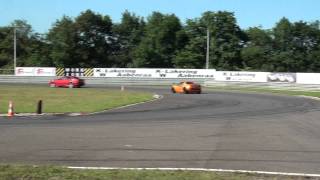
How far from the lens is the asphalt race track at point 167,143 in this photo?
11.9 m

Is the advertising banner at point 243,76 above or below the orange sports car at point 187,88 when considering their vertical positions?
above

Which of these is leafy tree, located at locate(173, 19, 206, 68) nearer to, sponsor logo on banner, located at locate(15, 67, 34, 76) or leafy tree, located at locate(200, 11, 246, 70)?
leafy tree, located at locate(200, 11, 246, 70)

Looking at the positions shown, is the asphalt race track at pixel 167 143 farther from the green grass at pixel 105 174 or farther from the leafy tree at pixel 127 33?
the leafy tree at pixel 127 33

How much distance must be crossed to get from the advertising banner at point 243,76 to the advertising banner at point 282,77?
1.88ft

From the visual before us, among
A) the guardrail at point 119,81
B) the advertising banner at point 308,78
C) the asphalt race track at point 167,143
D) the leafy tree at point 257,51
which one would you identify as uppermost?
the leafy tree at point 257,51

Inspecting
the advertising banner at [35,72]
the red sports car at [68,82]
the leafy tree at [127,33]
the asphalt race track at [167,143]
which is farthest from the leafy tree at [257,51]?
the asphalt race track at [167,143]

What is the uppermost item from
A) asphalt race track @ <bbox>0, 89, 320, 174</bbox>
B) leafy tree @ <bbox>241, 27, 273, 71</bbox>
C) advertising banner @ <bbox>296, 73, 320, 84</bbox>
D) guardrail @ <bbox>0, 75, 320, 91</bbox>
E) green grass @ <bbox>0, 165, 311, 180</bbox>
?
leafy tree @ <bbox>241, 27, 273, 71</bbox>

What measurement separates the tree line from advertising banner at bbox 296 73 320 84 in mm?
29836

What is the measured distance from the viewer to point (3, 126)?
20125 millimetres

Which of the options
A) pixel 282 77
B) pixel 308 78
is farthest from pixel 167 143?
pixel 282 77

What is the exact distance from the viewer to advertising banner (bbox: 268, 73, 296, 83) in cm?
6638

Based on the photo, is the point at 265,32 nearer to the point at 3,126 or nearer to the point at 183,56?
the point at 183,56

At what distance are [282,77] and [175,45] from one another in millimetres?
35072

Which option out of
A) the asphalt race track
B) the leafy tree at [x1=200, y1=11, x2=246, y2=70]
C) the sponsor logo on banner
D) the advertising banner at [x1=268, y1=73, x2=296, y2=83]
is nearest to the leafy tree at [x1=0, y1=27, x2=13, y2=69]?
the sponsor logo on banner
